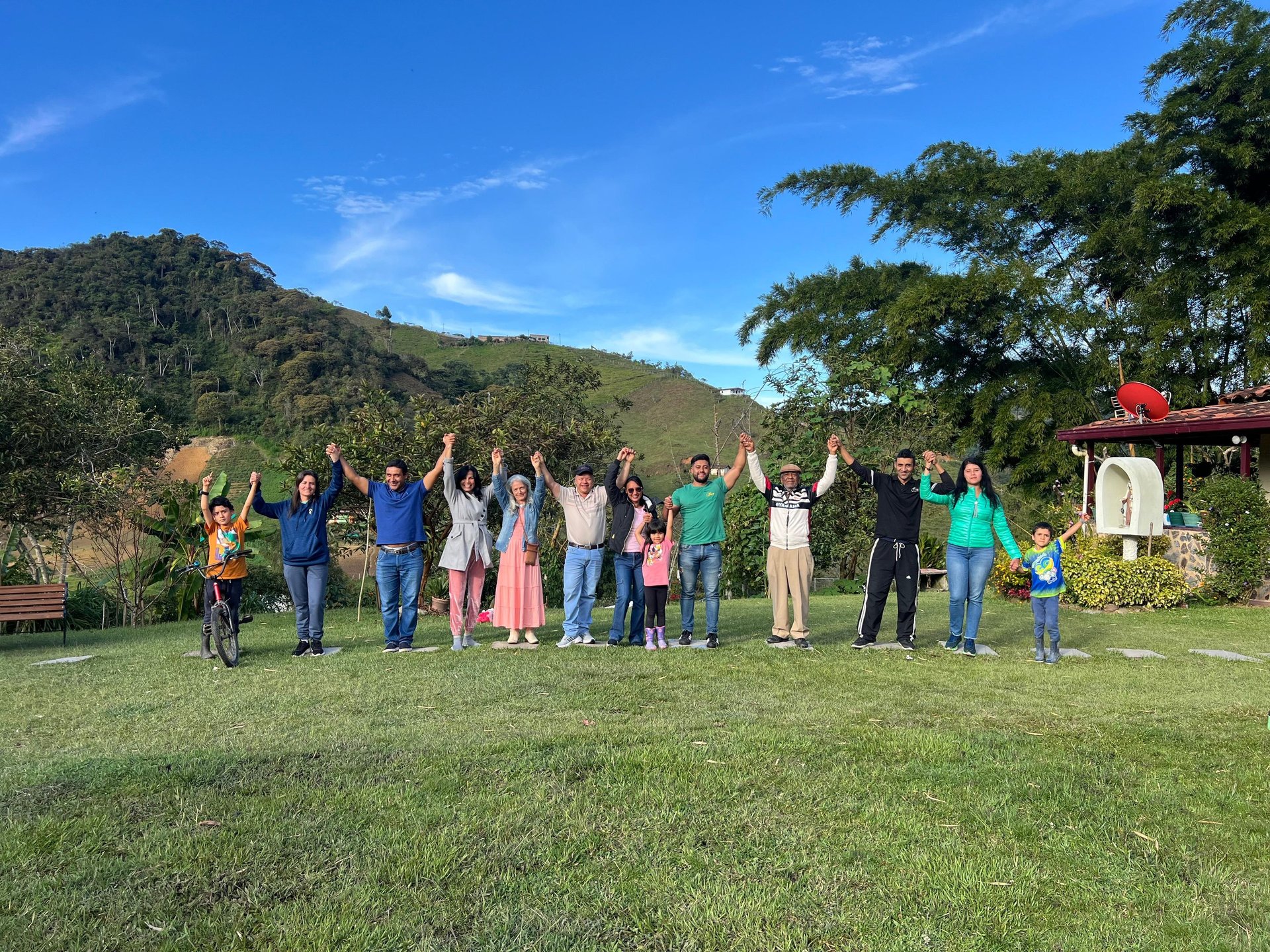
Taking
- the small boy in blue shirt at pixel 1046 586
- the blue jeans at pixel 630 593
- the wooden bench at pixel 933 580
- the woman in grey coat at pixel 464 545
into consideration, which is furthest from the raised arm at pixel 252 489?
the wooden bench at pixel 933 580

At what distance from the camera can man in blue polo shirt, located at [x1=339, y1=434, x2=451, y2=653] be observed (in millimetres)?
7871

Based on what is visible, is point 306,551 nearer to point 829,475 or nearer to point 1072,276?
point 829,475

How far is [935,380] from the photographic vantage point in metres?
23.0

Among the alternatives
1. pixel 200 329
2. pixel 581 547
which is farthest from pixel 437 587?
pixel 200 329

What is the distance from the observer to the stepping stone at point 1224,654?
25.7 ft

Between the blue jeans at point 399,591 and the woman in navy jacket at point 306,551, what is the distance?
0.53 metres

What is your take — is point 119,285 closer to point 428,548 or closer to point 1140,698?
point 428,548

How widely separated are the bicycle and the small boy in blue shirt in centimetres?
676

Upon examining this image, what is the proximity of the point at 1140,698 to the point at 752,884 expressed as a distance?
4.35 meters

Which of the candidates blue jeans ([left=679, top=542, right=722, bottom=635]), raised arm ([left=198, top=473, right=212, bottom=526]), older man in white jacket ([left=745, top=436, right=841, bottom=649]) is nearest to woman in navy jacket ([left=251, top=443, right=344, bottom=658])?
raised arm ([left=198, top=473, right=212, bottom=526])

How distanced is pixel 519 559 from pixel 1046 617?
15.4ft

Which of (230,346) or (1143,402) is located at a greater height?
(230,346)

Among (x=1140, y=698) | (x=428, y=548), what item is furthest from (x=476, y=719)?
(x=428, y=548)

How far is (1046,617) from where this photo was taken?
7531mm
